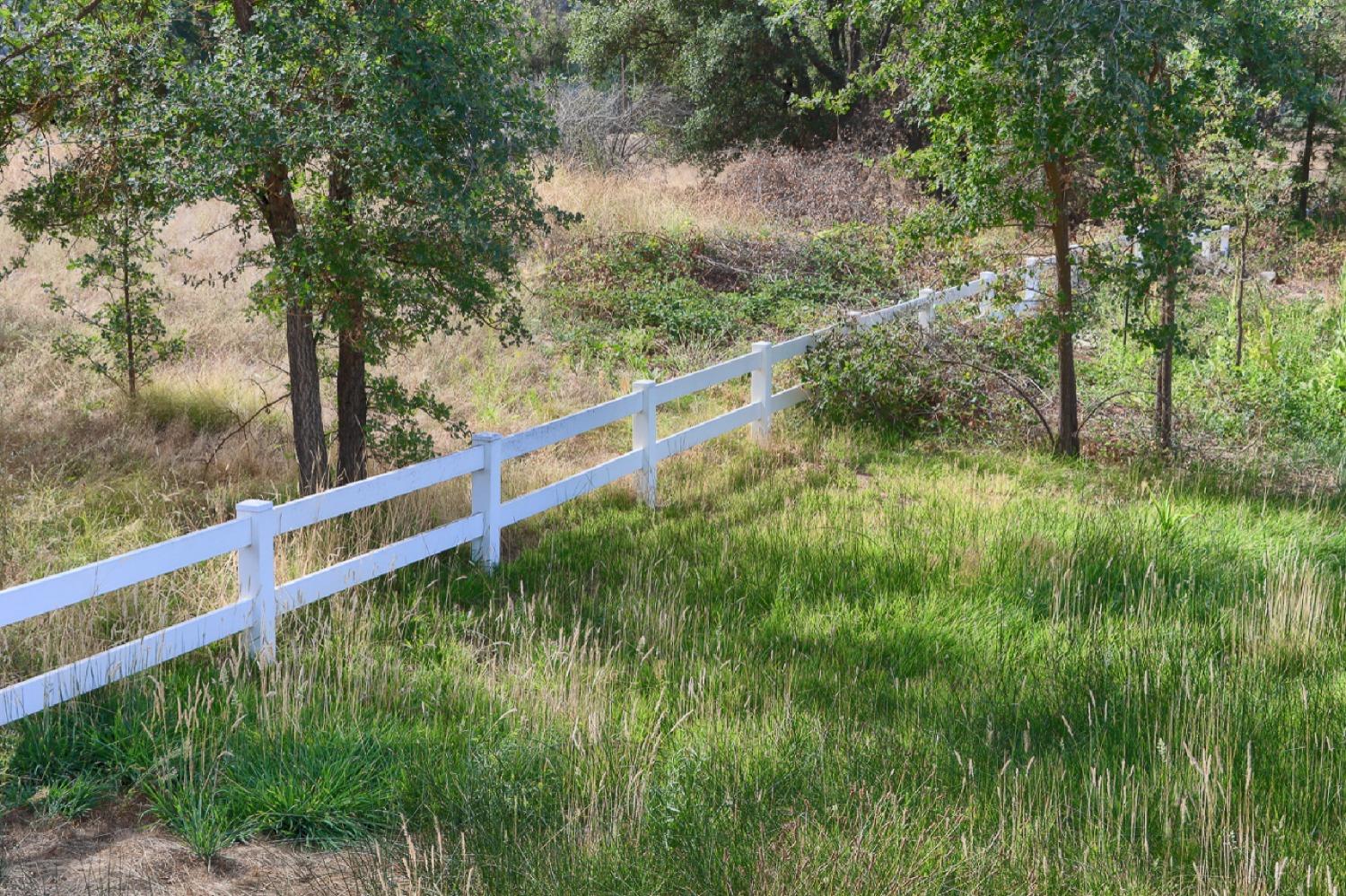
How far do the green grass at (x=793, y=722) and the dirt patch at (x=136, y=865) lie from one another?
0.09 metres

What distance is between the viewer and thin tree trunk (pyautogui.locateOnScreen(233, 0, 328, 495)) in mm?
8680

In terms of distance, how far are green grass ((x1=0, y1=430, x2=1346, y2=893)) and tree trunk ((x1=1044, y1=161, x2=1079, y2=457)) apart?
295cm

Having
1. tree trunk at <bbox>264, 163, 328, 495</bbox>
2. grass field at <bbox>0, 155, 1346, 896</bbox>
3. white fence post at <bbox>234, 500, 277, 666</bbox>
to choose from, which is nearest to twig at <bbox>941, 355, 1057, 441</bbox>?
grass field at <bbox>0, 155, 1346, 896</bbox>

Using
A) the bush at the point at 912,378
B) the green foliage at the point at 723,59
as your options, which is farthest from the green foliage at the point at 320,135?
the green foliage at the point at 723,59

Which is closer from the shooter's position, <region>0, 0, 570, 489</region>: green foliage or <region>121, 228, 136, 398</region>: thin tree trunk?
<region>0, 0, 570, 489</region>: green foliage

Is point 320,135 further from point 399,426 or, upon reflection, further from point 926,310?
point 926,310

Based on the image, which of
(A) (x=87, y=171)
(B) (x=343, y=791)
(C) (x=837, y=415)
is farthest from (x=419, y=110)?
(C) (x=837, y=415)

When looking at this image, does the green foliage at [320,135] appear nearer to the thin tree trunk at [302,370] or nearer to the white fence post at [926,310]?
the thin tree trunk at [302,370]

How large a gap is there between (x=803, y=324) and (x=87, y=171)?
891 cm

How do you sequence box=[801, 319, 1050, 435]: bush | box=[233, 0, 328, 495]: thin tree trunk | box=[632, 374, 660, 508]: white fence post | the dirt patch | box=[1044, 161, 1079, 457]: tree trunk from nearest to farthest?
1. the dirt patch
2. box=[233, 0, 328, 495]: thin tree trunk
3. box=[632, 374, 660, 508]: white fence post
4. box=[1044, 161, 1079, 457]: tree trunk
5. box=[801, 319, 1050, 435]: bush

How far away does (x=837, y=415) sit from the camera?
39.6 ft

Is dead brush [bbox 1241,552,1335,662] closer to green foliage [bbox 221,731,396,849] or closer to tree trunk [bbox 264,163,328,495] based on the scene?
green foliage [bbox 221,731,396,849]

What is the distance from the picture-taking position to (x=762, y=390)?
37.1 feet

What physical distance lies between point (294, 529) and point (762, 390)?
557cm
